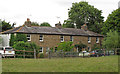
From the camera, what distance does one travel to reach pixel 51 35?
52875 millimetres

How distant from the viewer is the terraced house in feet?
164

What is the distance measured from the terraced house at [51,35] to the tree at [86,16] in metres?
14.7

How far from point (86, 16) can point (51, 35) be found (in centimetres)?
2569

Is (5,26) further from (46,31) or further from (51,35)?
(51,35)

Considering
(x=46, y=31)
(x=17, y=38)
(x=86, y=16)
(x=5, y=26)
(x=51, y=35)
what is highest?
(x=86, y=16)

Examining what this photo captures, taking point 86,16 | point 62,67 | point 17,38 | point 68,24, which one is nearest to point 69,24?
point 68,24

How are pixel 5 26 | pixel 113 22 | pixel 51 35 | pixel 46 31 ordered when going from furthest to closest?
1. pixel 5 26
2. pixel 51 35
3. pixel 46 31
4. pixel 113 22

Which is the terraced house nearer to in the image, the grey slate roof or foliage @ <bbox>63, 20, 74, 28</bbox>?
the grey slate roof

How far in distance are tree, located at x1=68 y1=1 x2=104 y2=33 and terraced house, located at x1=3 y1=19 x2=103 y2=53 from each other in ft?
48.3

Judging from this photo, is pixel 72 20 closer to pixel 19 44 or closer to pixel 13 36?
pixel 13 36

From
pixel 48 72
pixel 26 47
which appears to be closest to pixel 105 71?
pixel 48 72

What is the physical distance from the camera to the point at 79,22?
252 ft

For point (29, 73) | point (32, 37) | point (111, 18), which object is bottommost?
point (29, 73)

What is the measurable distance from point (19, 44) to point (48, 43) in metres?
12.6
